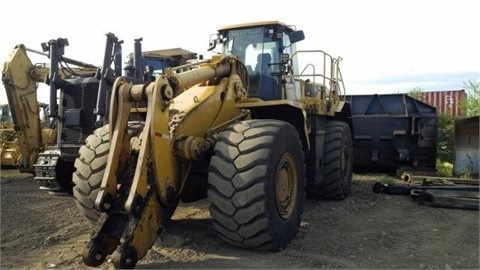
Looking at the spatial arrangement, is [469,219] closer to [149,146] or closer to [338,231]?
[338,231]

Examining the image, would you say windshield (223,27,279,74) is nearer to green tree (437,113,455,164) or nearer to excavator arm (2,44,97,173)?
excavator arm (2,44,97,173)

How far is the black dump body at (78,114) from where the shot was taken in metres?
9.02

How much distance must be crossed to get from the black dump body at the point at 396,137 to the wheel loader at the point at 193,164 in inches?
242

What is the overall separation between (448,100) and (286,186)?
15.3 m

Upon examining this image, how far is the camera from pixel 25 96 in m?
10.1

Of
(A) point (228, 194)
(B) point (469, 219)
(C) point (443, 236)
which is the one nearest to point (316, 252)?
(A) point (228, 194)

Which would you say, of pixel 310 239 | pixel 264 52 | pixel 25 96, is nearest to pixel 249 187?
pixel 310 239

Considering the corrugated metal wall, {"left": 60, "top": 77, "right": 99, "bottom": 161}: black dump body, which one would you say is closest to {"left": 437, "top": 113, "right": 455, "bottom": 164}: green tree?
the corrugated metal wall

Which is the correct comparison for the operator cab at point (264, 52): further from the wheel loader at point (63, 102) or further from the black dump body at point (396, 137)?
the black dump body at point (396, 137)

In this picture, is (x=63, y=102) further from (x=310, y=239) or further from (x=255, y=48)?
(x=310, y=239)

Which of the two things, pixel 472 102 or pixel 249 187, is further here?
pixel 472 102

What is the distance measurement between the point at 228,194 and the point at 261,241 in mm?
585

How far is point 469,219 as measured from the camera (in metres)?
6.72

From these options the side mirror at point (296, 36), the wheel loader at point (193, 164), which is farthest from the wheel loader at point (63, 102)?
the wheel loader at point (193, 164)
